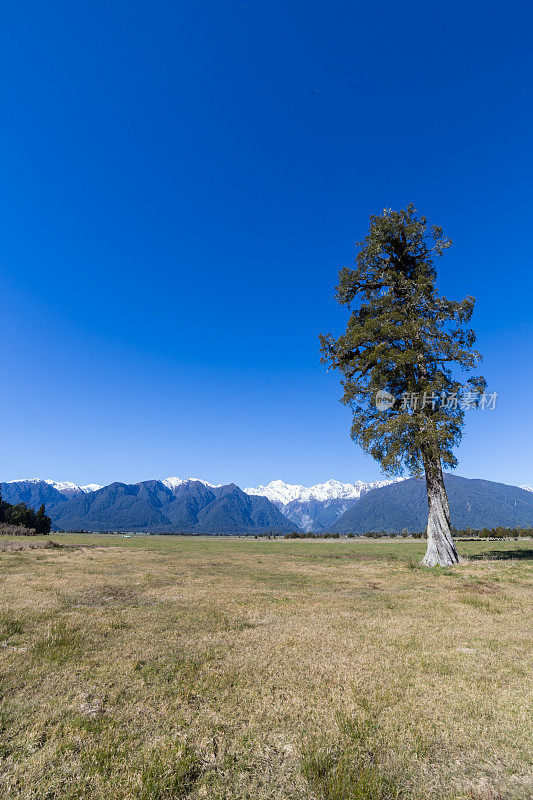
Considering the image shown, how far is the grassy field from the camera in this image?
347cm

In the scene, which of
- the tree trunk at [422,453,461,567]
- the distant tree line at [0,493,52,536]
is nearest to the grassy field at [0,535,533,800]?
the tree trunk at [422,453,461,567]

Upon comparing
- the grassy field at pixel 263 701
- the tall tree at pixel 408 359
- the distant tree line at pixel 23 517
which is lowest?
the distant tree line at pixel 23 517

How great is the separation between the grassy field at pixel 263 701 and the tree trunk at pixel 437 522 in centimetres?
1087

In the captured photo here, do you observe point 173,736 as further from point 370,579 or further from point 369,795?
point 370,579

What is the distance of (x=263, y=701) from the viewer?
5.06 meters

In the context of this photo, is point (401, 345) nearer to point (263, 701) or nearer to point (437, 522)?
point (437, 522)

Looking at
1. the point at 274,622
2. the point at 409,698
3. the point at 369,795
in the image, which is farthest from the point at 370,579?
the point at 369,795

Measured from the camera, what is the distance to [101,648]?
7008mm

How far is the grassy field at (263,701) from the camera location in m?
3.47

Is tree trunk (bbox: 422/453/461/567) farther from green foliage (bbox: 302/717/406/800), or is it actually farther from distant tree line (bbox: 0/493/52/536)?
distant tree line (bbox: 0/493/52/536)

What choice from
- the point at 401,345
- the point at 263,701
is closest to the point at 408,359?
the point at 401,345

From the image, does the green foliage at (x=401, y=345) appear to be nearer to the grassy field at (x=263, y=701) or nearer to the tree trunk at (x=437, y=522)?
the tree trunk at (x=437, y=522)

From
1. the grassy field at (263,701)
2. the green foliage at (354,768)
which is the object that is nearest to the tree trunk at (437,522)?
the grassy field at (263,701)

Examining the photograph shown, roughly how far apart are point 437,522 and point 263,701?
19981 millimetres
